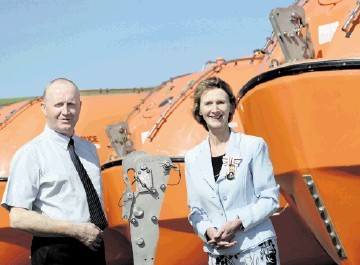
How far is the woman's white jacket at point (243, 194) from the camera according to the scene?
3.47m

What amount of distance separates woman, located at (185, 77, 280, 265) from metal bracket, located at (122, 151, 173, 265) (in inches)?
30.0

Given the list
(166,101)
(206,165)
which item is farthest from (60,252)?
(166,101)

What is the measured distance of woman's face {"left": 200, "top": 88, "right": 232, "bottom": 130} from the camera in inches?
143

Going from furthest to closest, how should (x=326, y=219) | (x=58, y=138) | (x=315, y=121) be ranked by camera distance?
1. (x=326, y=219)
2. (x=315, y=121)
3. (x=58, y=138)

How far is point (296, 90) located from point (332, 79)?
0.28 m

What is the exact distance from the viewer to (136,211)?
4.38 m

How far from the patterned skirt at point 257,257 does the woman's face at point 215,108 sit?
23.8 inches

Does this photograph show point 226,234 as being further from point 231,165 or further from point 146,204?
point 146,204

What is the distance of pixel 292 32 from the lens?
5855 millimetres

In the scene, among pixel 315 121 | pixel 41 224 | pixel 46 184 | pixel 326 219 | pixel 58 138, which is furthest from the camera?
pixel 326 219

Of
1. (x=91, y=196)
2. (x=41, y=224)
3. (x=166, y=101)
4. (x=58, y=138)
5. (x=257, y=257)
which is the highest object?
(x=166, y=101)

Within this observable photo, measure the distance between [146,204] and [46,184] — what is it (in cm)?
109

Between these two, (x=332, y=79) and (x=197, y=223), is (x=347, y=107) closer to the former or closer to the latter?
(x=332, y=79)

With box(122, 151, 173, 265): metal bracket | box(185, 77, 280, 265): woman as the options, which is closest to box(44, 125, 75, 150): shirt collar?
box(185, 77, 280, 265): woman
